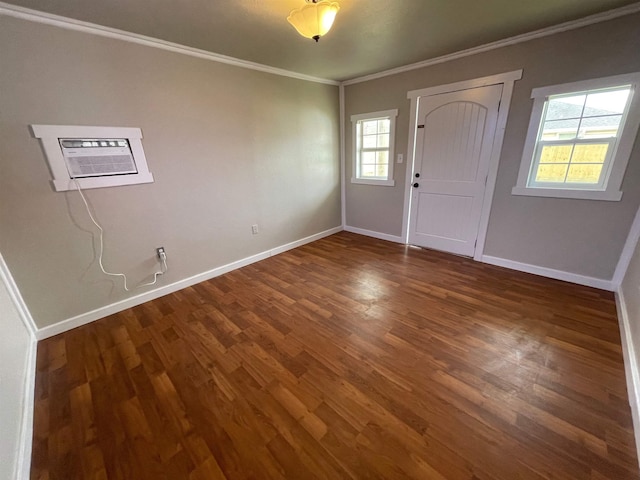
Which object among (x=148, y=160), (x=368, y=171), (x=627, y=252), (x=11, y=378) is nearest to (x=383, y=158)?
(x=368, y=171)

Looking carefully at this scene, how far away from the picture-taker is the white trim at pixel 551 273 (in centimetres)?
249

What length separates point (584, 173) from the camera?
7.94 feet

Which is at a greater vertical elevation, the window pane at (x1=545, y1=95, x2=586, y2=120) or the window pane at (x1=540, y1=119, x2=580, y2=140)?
the window pane at (x1=545, y1=95, x2=586, y2=120)

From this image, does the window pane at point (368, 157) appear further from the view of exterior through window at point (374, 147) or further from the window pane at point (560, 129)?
the window pane at point (560, 129)

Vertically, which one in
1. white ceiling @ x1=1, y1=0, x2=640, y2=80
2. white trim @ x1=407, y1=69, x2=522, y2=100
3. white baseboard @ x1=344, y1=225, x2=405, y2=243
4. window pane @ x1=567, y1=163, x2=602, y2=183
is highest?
white ceiling @ x1=1, y1=0, x2=640, y2=80

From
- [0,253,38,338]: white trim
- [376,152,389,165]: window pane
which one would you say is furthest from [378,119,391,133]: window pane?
[0,253,38,338]: white trim

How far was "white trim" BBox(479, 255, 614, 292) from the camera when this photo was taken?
2.49 metres

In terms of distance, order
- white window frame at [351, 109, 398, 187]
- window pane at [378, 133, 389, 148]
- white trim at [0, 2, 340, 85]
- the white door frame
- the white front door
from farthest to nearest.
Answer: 1. window pane at [378, 133, 389, 148]
2. white window frame at [351, 109, 398, 187]
3. the white front door
4. the white door frame
5. white trim at [0, 2, 340, 85]

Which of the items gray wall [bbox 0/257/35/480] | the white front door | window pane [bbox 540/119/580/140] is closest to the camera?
gray wall [bbox 0/257/35/480]

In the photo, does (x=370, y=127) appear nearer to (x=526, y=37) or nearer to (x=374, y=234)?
(x=374, y=234)

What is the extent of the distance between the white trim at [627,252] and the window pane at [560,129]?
2.95 feet

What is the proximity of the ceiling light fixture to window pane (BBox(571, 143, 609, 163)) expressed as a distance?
257cm

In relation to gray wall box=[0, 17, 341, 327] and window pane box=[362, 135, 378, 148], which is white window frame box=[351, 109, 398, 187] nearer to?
window pane box=[362, 135, 378, 148]

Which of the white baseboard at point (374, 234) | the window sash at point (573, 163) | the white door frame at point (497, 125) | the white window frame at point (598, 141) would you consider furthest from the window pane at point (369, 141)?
the window sash at point (573, 163)
